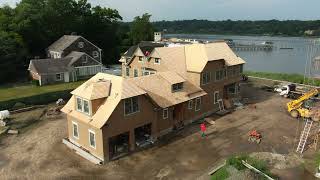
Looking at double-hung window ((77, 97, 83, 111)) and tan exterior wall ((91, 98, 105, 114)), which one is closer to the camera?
tan exterior wall ((91, 98, 105, 114))

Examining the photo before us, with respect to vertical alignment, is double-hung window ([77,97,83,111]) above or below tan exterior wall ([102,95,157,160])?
above

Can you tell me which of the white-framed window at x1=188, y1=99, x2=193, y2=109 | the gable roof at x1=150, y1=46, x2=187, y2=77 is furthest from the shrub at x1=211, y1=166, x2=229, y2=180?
the gable roof at x1=150, y1=46, x2=187, y2=77

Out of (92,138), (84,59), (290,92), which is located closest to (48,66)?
(84,59)

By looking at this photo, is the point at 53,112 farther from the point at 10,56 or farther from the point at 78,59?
the point at 10,56

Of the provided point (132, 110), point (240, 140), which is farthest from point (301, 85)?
point (132, 110)

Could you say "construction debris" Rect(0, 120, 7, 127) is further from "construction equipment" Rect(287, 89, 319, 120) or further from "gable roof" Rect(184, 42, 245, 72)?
"construction equipment" Rect(287, 89, 319, 120)

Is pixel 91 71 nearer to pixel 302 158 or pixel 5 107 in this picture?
pixel 5 107
